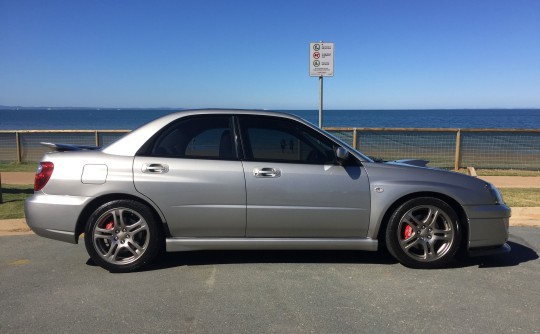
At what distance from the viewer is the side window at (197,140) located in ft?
14.4

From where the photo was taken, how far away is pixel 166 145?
173 inches

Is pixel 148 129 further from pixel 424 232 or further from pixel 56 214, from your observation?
pixel 424 232

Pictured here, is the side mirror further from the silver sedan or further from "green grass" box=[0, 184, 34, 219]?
"green grass" box=[0, 184, 34, 219]

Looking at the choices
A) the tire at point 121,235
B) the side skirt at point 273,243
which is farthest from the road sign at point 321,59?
the tire at point 121,235

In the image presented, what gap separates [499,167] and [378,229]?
928cm

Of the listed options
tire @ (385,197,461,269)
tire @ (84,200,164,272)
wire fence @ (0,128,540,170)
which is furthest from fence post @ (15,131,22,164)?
tire @ (385,197,461,269)

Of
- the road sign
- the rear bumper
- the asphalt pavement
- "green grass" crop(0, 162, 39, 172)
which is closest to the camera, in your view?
the asphalt pavement

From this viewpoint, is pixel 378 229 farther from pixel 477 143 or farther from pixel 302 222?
pixel 477 143

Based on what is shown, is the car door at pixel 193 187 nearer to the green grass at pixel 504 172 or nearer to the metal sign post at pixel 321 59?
the metal sign post at pixel 321 59

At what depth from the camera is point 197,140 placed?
4.46 metres

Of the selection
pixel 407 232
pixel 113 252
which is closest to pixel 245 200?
pixel 113 252

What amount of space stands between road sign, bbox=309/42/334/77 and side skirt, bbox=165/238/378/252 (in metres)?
4.38

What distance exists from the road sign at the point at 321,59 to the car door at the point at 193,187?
413 centimetres

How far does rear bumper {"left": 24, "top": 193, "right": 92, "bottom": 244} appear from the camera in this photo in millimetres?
4230
